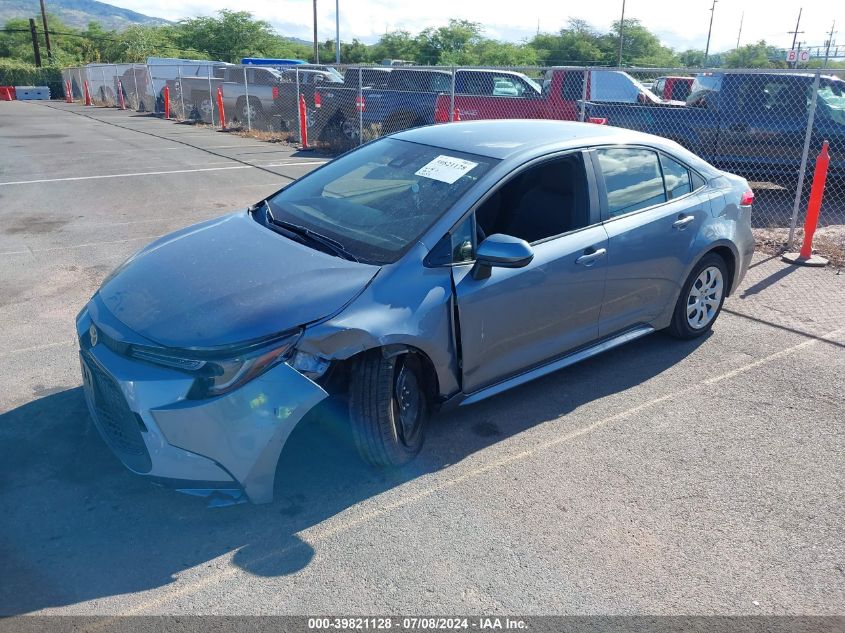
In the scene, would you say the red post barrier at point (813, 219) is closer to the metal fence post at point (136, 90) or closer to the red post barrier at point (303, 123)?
the red post barrier at point (303, 123)

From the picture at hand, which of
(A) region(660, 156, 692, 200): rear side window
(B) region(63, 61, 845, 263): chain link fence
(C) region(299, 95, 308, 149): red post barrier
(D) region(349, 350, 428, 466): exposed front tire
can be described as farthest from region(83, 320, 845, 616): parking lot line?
(C) region(299, 95, 308, 149): red post barrier

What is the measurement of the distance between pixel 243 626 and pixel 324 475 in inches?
40.5

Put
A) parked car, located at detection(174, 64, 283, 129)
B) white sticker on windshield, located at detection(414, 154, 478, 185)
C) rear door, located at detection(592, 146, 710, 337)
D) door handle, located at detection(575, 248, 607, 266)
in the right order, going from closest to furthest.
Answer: white sticker on windshield, located at detection(414, 154, 478, 185)
door handle, located at detection(575, 248, 607, 266)
rear door, located at detection(592, 146, 710, 337)
parked car, located at detection(174, 64, 283, 129)

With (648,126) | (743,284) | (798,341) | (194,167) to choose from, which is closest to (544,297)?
(798,341)

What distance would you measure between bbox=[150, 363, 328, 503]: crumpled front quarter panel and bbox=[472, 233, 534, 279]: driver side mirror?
112 cm

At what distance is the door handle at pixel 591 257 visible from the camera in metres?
4.30

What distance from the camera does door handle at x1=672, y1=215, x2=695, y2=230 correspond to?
193 inches

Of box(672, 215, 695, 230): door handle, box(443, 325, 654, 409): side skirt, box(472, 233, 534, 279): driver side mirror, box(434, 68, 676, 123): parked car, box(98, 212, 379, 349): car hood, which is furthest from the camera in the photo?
box(434, 68, 676, 123): parked car

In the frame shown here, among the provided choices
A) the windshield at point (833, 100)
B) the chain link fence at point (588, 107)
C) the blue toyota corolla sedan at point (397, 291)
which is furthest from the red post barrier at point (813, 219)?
Result: the windshield at point (833, 100)

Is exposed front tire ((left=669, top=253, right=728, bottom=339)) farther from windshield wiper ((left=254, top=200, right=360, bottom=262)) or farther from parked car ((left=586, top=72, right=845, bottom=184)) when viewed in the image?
parked car ((left=586, top=72, right=845, bottom=184))

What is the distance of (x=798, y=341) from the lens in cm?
563

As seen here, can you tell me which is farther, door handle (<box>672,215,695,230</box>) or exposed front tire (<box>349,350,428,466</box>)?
door handle (<box>672,215,695,230</box>)

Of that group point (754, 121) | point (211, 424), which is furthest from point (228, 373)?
point (754, 121)

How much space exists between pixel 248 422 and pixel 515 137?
247cm
